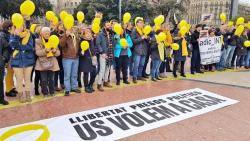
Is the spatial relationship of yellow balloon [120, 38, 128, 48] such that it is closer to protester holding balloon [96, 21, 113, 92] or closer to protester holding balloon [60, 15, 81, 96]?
protester holding balloon [96, 21, 113, 92]

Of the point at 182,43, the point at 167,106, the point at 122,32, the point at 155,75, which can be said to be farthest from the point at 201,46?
the point at 167,106

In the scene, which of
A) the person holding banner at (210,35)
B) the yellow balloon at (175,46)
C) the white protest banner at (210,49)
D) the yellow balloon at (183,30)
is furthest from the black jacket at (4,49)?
the person holding banner at (210,35)

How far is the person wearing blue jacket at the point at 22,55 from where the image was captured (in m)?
6.25

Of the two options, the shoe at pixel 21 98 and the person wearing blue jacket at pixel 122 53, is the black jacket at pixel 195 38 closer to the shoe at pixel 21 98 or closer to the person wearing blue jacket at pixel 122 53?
the person wearing blue jacket at pixel 122 53

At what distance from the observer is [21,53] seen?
6.43 m

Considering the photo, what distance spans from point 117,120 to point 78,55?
2.45 meters

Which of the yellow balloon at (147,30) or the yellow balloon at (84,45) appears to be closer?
the yellow balloon at (84,45)

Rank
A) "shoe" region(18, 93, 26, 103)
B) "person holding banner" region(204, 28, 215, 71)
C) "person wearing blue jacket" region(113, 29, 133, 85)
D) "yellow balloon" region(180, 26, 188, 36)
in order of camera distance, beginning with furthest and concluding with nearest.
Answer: "person holding banner" region(204, 28, 215, 71) → "yellow balloon" region(180, 26, 188, 36) → "person wearing blue jacket" region(113, 29, 133, 85) → "shoe" region(18, 93, 26, 103)

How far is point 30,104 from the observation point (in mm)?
6598

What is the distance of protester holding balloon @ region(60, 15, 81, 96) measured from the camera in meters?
7.05

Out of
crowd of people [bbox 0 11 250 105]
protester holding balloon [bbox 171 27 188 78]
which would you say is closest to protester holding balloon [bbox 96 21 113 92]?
crowd of people [bbox 0 11 250 105]

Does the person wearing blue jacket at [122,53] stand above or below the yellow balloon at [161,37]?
below

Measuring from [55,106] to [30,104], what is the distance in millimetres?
608

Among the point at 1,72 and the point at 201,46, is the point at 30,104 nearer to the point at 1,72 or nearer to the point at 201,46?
the point at 1,72
